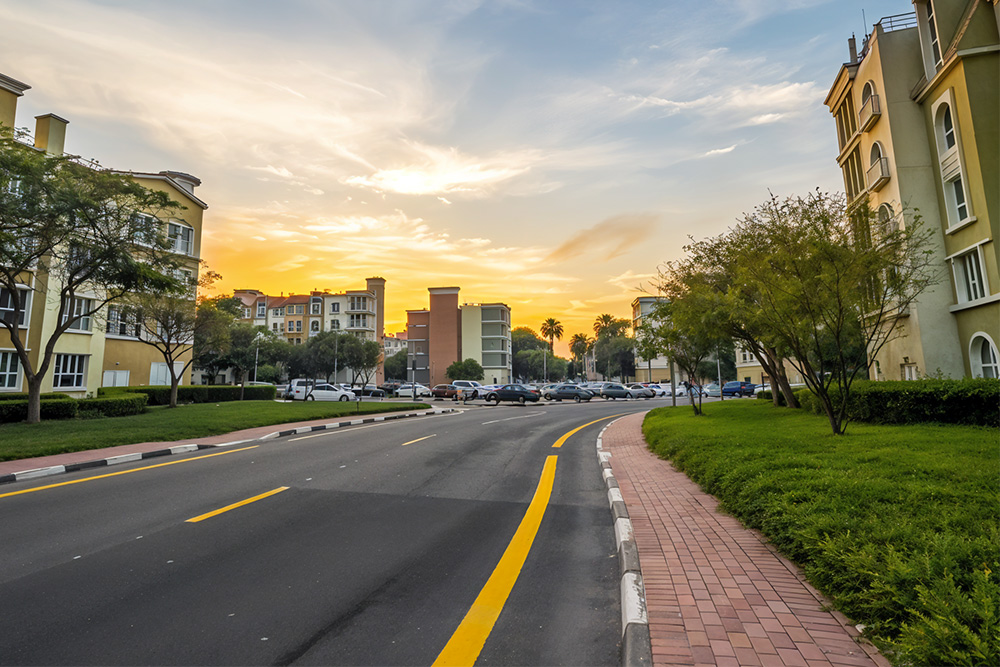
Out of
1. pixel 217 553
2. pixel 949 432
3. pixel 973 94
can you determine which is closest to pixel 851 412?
pixel 949 432

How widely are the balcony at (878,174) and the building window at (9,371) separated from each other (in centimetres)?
4147

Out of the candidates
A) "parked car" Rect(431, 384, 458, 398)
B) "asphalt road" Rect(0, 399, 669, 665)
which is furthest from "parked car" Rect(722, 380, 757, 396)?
"asphalt road" Rect(0, 399, 669, 665)

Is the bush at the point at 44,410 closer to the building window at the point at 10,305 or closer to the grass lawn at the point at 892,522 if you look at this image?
the building window at the point at 10,305

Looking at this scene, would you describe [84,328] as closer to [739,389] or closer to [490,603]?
[490,603]

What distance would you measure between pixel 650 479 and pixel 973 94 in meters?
19.7

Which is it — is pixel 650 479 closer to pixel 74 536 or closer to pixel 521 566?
pixel 521 566

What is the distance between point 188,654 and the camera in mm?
3482

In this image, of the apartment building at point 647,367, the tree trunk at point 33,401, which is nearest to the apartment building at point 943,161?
the tree trunk at point 33,401

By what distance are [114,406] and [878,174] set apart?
33244 millimetres

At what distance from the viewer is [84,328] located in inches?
1174

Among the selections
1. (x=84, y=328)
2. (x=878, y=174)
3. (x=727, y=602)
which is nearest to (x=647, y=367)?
(x=878, y=174)

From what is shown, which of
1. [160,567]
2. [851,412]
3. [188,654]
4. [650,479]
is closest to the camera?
[188,654]

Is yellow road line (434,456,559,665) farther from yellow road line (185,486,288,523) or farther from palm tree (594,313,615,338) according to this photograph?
palm tree (594,313,615,338)

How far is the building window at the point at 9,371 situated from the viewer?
25312 mm
